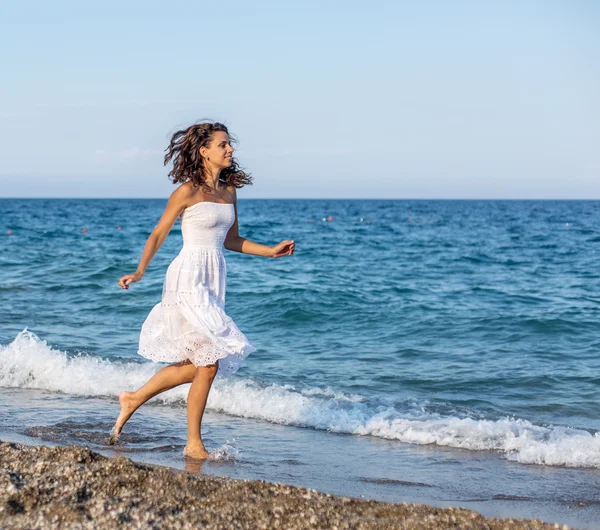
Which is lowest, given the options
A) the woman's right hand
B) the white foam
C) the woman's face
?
the white foam

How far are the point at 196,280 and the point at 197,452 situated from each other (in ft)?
3.77

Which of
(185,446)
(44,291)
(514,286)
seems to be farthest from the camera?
(514,286)

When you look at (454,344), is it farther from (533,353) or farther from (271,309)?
(271,309)

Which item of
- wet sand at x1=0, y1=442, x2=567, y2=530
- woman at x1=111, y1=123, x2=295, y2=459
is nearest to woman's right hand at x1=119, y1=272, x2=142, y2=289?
woman at x1=111, y1=123, x2=295, y2=459

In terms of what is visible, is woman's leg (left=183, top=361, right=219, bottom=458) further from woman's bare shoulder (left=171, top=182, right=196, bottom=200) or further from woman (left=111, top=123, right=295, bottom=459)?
woman's bare shoulder (left=171, top=182, right=196, bottom=200)

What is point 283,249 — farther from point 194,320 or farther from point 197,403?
point 197,403

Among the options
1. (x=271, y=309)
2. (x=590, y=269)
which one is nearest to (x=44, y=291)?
(x=271, y=309)

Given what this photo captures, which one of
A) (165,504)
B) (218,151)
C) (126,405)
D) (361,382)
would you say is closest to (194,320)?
(126,405)

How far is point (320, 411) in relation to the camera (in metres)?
6.77

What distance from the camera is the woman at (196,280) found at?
486 cm

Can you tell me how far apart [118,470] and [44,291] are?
11229mm

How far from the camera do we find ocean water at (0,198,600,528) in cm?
518

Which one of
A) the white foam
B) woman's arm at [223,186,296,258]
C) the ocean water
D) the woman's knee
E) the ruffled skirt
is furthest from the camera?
the white foam

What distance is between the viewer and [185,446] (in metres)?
5.29
